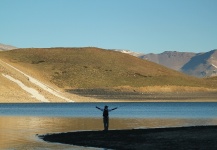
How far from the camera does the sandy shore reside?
35.7 meters

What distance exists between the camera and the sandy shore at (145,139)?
35688mm

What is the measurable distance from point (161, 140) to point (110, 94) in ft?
492

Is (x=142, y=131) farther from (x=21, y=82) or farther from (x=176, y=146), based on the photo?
(x=21, y=82)

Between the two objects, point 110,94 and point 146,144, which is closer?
point 146,144

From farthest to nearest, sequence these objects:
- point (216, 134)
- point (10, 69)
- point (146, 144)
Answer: point (10, 69), point (216, 134), point (146, 144)

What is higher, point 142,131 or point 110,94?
point 110,94

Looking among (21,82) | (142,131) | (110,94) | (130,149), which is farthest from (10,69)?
(130,149)

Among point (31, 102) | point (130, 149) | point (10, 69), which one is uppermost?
point (10, 69)

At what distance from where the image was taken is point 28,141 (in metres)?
42.2

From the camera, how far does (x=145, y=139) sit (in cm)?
4059

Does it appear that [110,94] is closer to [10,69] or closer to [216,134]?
[10,69]

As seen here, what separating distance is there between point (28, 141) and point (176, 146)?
38.1ft

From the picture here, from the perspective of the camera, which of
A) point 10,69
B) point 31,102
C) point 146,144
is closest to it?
point 146,144

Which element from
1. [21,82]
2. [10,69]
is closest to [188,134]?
[21,82]
